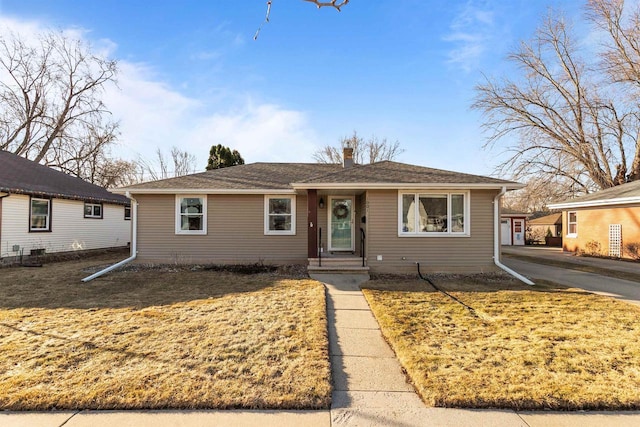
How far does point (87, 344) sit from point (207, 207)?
6972 mm

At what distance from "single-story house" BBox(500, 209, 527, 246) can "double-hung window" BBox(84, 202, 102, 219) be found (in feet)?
92.4

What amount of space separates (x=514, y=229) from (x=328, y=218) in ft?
75.2

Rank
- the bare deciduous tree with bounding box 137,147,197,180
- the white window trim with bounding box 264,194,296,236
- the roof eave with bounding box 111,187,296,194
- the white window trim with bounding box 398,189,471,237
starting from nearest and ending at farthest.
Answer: the white window trim with bounding box 398,189,471,237 < the roof eave with bounding box 111,187,296,194 < the white window trim with bounding box 264,194,296,236 < the bare deciduous tree with bounding box 137,147,197,180

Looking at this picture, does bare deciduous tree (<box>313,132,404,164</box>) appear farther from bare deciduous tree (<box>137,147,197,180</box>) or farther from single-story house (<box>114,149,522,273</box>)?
single-story house (<box>114,149,522,273</box>)

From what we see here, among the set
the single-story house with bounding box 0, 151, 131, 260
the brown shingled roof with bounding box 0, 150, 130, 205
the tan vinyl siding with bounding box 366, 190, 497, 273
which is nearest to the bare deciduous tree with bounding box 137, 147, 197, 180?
the single-story house with bounding box 0, 151, 131, 260

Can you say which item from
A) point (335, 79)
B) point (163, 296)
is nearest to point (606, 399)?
point (163, 296)

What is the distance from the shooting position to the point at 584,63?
24344 millimetres

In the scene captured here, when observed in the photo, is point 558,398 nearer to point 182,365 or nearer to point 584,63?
point 182,365

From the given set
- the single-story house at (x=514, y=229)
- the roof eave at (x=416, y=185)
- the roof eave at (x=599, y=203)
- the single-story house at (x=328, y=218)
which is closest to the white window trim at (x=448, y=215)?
the single-story house at (x=328, y=218)

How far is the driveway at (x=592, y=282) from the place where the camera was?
762 cm

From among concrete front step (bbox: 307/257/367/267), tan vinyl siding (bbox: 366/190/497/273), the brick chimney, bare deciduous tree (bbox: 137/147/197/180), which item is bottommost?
concrete front step (bbox: 307/257/367/267)

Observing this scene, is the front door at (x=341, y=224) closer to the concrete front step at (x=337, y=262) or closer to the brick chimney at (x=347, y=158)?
the concrete front step at (x=337, y=262)

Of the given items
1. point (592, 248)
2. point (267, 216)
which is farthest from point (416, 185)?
point (592, 248)

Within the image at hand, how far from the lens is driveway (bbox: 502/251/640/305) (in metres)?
7.62
